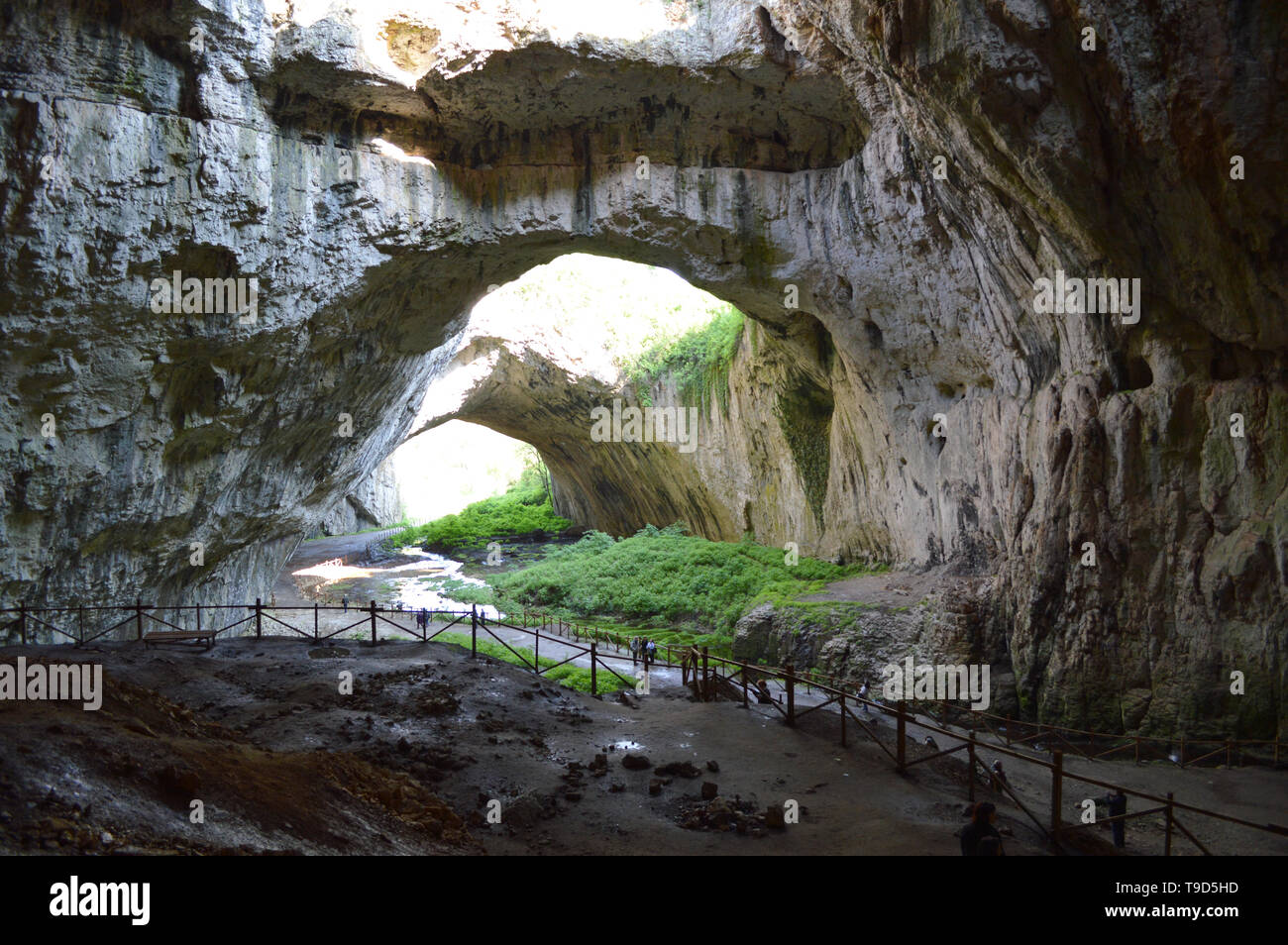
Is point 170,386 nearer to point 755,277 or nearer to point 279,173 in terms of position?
point 279,173

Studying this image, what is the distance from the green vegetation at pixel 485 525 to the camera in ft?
136

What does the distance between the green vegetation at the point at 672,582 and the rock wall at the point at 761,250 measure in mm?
2722

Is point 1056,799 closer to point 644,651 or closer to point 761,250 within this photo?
point 644,651

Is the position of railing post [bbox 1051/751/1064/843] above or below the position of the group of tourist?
above

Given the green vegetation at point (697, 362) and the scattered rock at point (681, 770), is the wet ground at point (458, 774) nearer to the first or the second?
the scattered rock at point (681, 770)

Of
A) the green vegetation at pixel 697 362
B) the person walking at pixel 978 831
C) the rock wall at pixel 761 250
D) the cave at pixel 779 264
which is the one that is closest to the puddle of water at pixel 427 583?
the cave at pixel 779 264

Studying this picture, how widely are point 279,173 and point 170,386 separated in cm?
386

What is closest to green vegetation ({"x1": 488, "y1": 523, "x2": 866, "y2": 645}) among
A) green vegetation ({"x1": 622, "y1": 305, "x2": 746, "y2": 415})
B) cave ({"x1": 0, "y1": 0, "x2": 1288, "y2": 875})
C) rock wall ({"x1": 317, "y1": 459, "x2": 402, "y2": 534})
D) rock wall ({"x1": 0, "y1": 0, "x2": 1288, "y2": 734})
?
cave ({"x1": 0, "y1": 0, "x2": 1288, "y2": 875})

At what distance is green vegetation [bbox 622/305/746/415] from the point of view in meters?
26.8

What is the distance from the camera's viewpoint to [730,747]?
9570 mm

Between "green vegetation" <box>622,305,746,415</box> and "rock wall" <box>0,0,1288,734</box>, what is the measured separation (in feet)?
23.9

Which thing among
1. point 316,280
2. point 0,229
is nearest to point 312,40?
point 316,280

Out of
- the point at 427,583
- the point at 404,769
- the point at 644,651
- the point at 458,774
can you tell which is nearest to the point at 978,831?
the point at 458,774

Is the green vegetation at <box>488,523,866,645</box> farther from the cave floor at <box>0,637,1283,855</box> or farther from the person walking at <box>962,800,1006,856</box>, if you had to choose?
the person walking at <box>962,800,1006,856</box>
